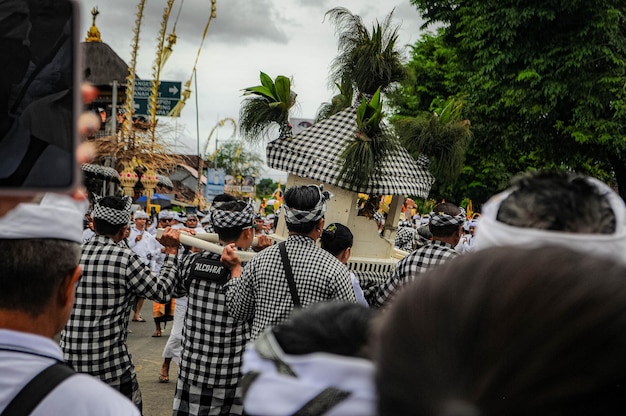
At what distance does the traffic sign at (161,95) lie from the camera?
70.5 feet

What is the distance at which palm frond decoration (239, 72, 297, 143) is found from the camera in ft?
16.5

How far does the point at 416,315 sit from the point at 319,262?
3.03 m

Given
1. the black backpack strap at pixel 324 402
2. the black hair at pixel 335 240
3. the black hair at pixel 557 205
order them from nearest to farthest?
the black backpack strap at pixel 324 402 < the black hair at pixel 557 205 < the black hair at pixel 335 240

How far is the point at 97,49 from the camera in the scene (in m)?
32.8

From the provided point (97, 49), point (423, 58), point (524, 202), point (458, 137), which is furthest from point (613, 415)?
point (97, 49)

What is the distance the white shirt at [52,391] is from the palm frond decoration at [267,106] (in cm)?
347

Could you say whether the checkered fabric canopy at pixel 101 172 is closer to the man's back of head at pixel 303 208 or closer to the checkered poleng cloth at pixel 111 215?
the checkered poleng cloth at pixel 111 215

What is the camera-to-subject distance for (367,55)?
529 centimetres

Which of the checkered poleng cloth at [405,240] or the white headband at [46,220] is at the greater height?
the white headband at [46,220]

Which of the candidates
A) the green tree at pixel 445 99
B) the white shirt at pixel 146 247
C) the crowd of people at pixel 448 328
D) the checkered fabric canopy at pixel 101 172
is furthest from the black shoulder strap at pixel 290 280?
the green tree at pixel 445 99

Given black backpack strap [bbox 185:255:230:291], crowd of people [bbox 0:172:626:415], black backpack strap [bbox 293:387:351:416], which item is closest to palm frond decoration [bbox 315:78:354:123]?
black backpack strap [bbox 185:255:230:291]

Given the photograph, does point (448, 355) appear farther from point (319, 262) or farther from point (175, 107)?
point (175, 107)

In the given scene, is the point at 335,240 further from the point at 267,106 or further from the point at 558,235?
the point at 558,235

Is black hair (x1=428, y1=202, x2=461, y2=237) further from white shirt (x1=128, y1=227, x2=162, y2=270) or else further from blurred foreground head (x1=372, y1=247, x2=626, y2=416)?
white shirt (x1=128, y1=227, x2=162, y2=270)
